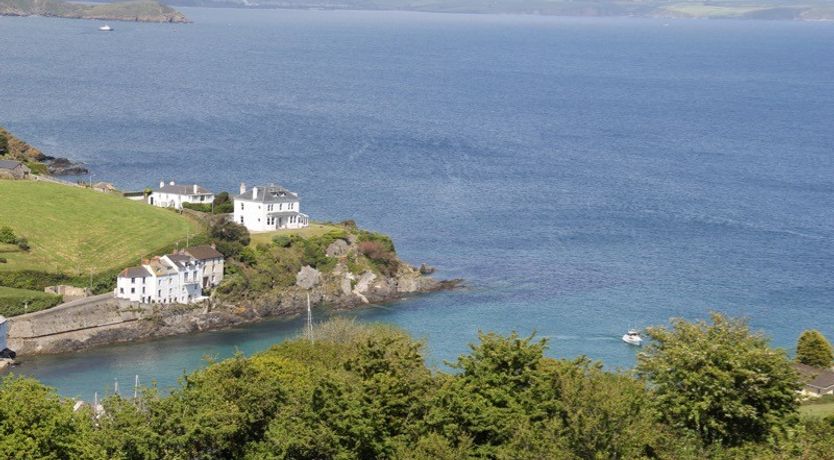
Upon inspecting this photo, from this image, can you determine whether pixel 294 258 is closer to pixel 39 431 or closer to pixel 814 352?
pixel 814 352

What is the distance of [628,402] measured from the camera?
3550cm

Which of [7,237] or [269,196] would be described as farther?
[269,196]

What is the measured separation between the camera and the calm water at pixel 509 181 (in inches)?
2844

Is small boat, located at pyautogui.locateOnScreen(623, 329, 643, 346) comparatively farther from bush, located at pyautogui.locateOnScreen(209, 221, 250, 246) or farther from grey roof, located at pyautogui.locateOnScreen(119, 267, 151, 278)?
grey roof, located at pyautogui.locateOnScreen(119, 267, 151, 278)

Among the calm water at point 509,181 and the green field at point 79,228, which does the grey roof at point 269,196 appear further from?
the calm water at point 509,181

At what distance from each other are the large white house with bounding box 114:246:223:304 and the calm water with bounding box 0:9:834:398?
4.65 meters

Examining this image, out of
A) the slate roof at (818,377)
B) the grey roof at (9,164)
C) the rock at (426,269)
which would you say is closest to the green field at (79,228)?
the grey roof at (9,164)

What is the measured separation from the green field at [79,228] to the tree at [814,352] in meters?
38.2

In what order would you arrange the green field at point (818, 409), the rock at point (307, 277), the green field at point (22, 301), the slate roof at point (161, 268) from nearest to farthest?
the green field at point (818, 409)
the green field at point (22, 301)
the slate roof at point (161, 268)
the rock at point (307, 277)

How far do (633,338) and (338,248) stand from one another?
21285 millimetres

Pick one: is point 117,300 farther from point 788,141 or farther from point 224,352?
point 788,141

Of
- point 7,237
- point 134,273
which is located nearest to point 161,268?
point 134,273

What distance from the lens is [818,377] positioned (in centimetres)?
5684

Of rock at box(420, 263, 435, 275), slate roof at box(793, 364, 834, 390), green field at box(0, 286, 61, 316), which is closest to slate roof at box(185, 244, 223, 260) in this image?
green field at box(0, 286, 61, 316)
